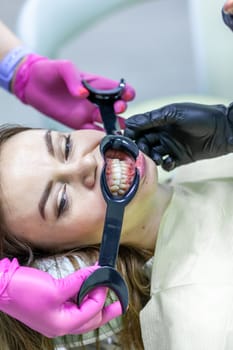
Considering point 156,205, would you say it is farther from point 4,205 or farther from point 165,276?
point 4,205

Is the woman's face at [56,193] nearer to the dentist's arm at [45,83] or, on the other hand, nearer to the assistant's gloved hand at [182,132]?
the assistant's gloved hand at [182,132]

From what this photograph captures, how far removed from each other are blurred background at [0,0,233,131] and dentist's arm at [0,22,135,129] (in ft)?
0.28

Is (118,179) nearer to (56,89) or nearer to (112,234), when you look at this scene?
(112,234)

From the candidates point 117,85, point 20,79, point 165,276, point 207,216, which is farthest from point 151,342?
point 20,79

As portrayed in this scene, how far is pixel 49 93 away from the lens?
1.45m

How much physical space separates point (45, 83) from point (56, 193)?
0.42 m

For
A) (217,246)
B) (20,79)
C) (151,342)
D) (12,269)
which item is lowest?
(151,342)

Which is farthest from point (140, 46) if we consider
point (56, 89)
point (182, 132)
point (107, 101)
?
point (182, 132)

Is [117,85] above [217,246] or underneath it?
above

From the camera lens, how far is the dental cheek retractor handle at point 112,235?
0.95m

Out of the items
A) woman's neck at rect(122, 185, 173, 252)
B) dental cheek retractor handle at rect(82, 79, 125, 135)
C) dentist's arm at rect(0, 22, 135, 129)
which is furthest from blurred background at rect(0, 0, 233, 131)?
woman's neck at rect(122, 185, 173, 252)

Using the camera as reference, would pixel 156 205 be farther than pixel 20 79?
No

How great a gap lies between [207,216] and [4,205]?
1.21 ft

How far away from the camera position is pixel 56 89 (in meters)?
1.45
